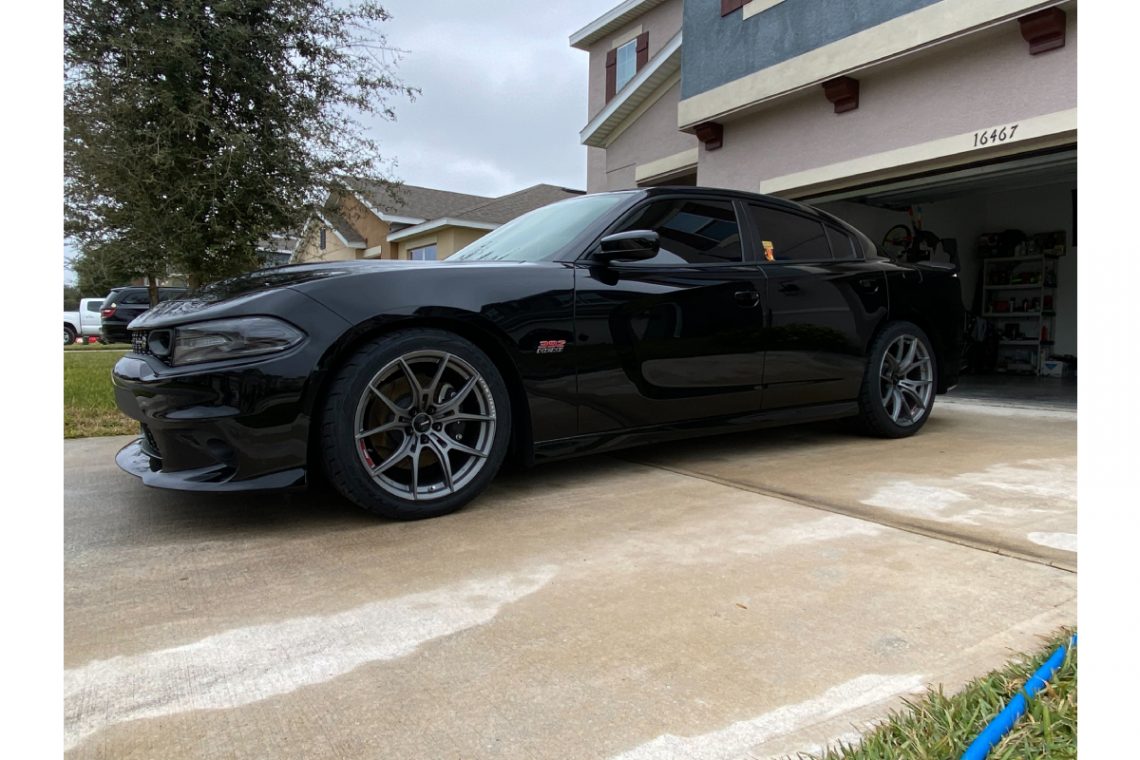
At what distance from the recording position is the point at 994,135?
606cm

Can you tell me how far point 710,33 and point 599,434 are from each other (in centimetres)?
723

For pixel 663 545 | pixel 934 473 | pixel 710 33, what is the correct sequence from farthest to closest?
pixel 710 33 < pixel 934 473 < pixel 663 545

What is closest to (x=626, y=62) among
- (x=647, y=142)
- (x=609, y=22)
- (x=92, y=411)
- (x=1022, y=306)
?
(x=609, y=22)

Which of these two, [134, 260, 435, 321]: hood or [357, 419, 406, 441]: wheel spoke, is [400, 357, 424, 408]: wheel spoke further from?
[134, 260, 435, 321]: hood

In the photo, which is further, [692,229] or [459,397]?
[692,229]

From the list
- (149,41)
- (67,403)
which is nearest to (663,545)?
(67,403)

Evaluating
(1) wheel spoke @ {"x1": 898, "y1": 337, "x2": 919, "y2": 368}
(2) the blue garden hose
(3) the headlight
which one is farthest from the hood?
(1) wheel spoke @ {"x1": 898, "y1": 337, "x2": 919, "y2": 368}

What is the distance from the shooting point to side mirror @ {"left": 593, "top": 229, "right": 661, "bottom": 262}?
313 cm

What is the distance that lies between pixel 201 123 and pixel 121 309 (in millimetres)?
14123

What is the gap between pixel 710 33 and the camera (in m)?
8.77

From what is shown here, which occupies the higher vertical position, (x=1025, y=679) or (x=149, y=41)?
(x=149, y=41)

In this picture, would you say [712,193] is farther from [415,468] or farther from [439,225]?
[439,225]

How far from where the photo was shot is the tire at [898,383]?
4344 millimetres
